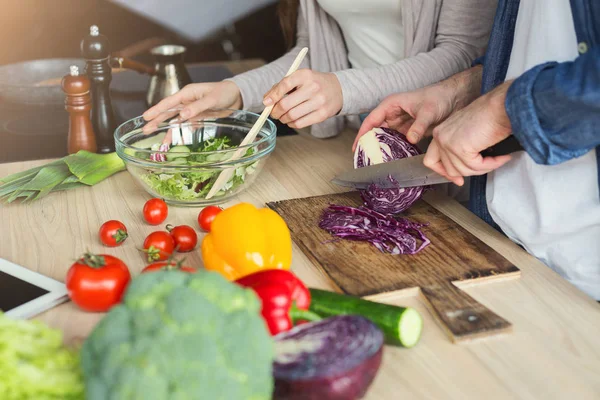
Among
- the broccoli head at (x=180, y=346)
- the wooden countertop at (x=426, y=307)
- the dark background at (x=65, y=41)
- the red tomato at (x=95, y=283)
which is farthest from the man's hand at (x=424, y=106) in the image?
the broccoli head at (x=180, y=346)

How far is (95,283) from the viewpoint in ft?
3.45

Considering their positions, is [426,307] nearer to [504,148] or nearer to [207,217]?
[504,148]

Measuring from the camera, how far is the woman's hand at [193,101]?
1.69 m

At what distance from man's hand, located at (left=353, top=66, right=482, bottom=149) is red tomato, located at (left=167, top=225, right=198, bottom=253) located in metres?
0.52

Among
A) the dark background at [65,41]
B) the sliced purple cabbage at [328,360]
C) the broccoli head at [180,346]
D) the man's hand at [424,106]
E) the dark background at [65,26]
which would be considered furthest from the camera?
the dark background at [65,26]

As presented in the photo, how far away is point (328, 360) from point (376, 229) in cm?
59

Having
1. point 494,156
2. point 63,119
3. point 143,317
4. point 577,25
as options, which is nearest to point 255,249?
point 143,317

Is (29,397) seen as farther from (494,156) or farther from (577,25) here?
(577,25)

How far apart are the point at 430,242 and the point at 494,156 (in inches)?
9.0

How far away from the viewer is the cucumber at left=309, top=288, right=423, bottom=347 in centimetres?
98

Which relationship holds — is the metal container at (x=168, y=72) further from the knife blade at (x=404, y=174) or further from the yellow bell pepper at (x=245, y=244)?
the yellow bell pepper at (x=245, y=244)

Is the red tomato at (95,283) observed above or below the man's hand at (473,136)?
below

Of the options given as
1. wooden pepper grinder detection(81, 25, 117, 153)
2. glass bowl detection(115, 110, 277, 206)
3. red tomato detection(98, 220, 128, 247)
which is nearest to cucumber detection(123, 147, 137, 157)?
glass bowl detection(115, 110, 277, 206)

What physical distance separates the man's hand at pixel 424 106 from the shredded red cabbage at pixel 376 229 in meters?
0.24
